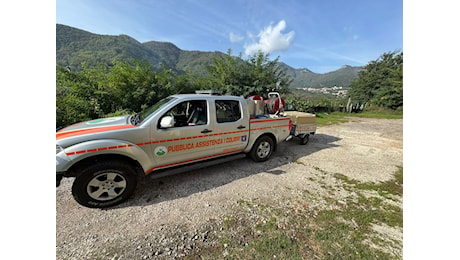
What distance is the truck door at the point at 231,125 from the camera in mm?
3275

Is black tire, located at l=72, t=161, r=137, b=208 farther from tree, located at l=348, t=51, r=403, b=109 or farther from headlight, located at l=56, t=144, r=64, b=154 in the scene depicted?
tree, located at l=348, t=51, r=403, b=109

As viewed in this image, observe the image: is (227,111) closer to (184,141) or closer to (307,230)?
(184,141)

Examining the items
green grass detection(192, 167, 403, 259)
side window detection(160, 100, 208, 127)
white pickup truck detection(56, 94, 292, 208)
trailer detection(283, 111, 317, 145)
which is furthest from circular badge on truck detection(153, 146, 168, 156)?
trailer detection(283, 111, 317, 145)

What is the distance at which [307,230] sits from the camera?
210 centimetres

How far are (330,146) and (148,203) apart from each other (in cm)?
589

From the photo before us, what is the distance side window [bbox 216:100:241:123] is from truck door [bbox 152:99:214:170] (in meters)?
0.25

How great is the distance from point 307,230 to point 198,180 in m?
2.00

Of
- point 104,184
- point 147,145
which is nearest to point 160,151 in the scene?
point 147,145

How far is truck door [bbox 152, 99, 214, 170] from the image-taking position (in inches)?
106

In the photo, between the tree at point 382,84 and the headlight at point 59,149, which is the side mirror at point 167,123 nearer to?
the headlight at point 59,149

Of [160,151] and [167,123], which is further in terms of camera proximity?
[160,151]

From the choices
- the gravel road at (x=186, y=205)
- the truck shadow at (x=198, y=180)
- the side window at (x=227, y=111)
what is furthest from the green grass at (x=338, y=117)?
the side window at (x=227, y=111)

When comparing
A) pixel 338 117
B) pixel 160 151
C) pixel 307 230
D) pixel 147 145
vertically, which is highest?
pixel 338 117
